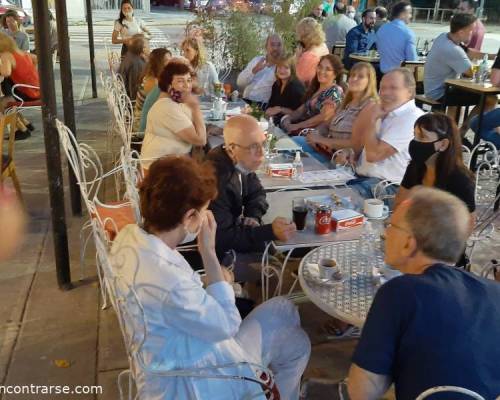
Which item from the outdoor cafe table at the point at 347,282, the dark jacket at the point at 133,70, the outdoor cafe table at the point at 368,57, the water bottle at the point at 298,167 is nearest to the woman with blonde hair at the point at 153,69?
the dark jacket at the point at 133,70

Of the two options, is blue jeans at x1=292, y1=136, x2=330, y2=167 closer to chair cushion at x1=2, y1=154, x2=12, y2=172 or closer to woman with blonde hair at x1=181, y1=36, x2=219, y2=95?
woman with blonde hair at x1=181, y1=36, x2=219, y2=95

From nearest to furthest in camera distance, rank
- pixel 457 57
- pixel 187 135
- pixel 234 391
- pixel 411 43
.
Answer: pixel 234 391 < pixel 187 135 < pixel 457 57 < pixel 411 43

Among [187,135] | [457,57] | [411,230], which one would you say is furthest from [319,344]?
[457,57]

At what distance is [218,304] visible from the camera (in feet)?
5.56

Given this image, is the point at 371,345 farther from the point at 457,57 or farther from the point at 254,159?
the point at 457,57

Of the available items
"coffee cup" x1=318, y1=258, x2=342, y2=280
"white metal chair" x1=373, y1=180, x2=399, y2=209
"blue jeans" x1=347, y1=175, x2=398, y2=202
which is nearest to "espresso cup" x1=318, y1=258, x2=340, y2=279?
"coffee cup" x1=318, y1=258, x2=342, y2=280

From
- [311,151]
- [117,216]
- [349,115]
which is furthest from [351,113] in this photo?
[117,216]

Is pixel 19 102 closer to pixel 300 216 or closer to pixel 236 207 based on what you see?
pixel 236 207

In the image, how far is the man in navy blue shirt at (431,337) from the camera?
1.34 metres

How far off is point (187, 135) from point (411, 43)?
5.05m

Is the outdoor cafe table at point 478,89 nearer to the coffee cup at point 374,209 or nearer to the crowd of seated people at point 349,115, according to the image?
the crowd of seated people at point 349,115

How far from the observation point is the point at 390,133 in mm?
3459

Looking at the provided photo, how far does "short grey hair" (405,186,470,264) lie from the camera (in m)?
1.55

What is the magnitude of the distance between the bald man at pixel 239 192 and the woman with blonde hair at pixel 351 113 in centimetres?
142
